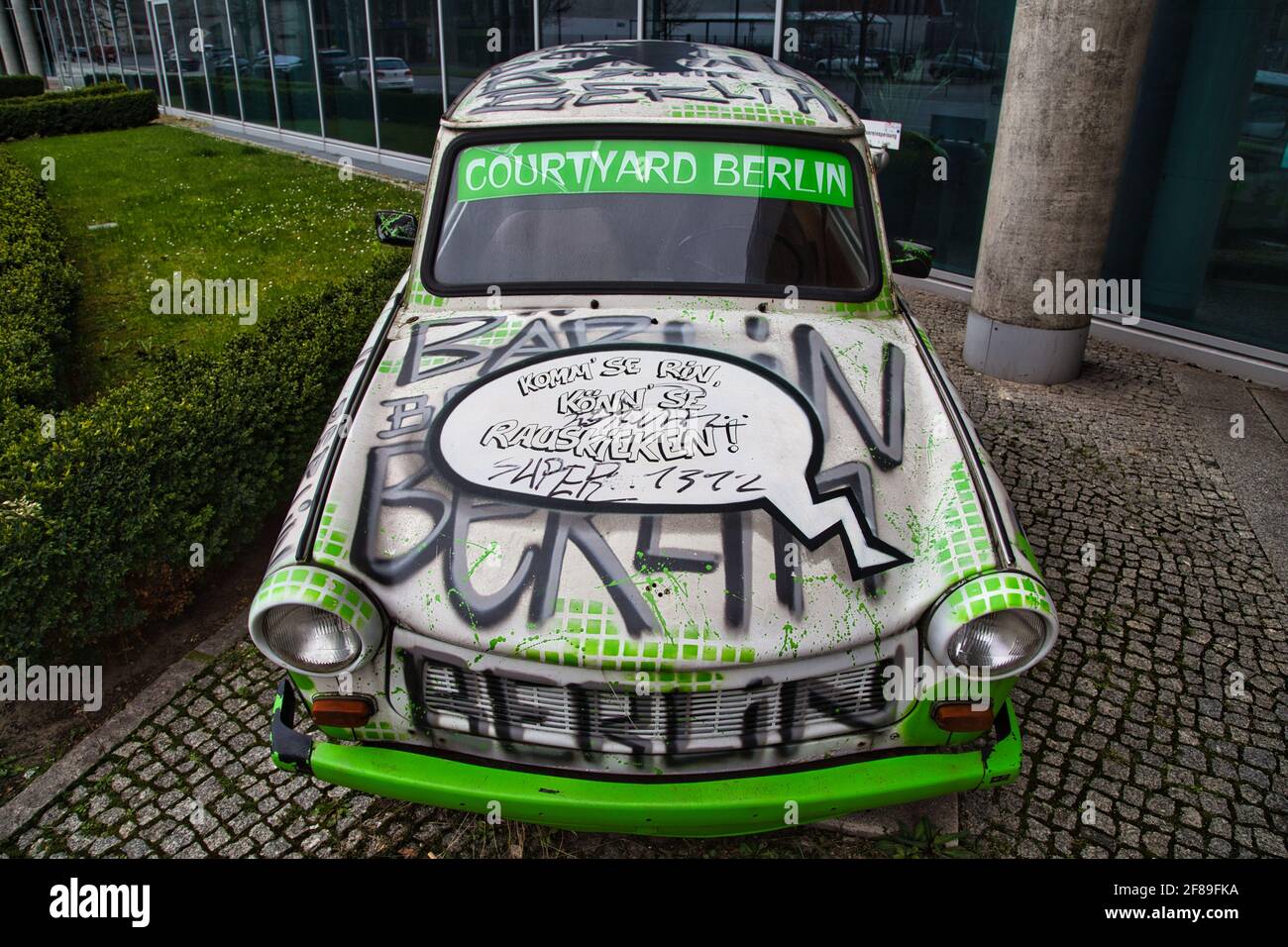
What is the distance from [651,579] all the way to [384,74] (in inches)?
546

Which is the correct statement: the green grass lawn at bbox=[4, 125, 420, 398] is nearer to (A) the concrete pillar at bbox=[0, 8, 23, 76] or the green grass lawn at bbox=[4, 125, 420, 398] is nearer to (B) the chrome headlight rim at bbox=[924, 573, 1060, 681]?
(B) the chrome headlight rim at bbox=[924, 573, 1060, 681]

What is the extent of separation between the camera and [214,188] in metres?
12.5

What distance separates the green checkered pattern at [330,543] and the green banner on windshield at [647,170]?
5.70 feet

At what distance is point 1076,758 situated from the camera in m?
3.28

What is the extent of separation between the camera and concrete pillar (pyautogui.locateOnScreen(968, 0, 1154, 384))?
558cm

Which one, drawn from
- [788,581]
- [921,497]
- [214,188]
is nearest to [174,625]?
[788,581]

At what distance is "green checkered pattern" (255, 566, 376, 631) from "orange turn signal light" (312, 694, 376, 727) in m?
0.25

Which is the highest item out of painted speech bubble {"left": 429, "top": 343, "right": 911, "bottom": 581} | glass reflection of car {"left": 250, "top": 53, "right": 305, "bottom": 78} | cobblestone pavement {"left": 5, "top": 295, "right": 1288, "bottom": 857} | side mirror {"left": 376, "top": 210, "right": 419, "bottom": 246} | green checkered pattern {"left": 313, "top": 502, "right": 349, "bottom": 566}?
glass reflection of car {"left": 250, "top": 53, "right": 305, "bottom": 78}

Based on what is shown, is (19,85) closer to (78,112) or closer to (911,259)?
(78,112)

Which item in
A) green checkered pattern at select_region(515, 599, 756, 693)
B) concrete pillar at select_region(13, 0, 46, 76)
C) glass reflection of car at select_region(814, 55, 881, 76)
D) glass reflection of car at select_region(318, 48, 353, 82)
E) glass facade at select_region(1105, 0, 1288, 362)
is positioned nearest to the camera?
green checkered pattern at select_region(515, 599, 756, 693)

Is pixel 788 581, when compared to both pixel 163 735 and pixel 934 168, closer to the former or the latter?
pixel 163 735

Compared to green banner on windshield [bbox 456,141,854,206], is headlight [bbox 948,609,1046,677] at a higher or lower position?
lower

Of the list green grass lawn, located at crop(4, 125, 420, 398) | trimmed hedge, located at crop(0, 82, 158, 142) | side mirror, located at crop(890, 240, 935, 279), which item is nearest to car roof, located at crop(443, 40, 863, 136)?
side mirror, located at crop(890, 240, 935, 279)
